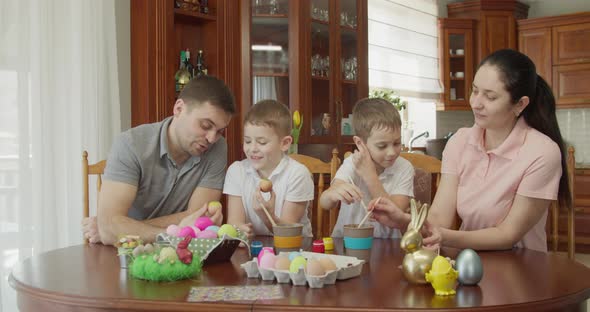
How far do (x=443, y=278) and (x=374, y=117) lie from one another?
0.88m

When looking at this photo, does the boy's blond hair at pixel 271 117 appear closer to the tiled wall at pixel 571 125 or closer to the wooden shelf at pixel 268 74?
the wooden shelf at pixel 268 74

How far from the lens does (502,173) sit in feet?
5.89

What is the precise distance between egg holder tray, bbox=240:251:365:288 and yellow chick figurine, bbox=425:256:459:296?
181 mm

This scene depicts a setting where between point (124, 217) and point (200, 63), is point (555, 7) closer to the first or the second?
point (200, 63)

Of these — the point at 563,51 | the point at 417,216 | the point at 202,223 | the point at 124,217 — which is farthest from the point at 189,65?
the point at 563,51

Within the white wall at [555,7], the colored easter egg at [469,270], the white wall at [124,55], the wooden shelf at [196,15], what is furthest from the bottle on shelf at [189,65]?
the white wall at [555,7]

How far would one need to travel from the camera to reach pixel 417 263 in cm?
125

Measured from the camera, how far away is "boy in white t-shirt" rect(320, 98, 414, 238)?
6.51 feet

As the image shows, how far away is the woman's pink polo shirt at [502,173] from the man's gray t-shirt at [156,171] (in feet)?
2.52

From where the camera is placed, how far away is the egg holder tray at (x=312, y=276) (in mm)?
1229

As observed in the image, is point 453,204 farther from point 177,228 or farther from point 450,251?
point 177,228

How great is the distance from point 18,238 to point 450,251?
2.02 m

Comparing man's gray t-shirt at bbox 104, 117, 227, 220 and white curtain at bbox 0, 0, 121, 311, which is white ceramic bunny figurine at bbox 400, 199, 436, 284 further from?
white curtain at bbox 0, 0, 121, 311

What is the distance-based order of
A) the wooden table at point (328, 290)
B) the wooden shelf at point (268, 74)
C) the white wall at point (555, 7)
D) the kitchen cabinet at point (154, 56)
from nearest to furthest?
the wooden table at point (328, 290) → the kitchen cabinet at point (154, 56) → the wooden shelf at point (268, 74) → the white wall at point (555, 7)
